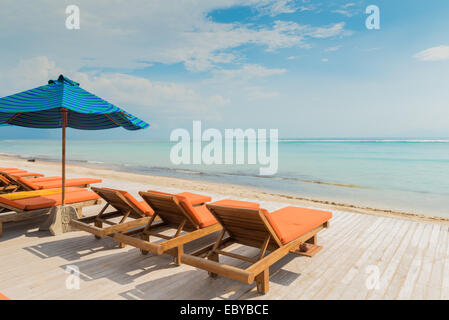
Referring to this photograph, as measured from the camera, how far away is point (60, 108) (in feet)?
12.5

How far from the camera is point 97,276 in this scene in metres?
2.86

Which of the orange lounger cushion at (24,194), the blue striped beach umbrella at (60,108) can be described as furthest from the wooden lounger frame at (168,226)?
the orange lounger cushion at (24,194)

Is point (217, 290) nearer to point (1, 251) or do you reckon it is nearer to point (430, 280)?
point (430, 280)

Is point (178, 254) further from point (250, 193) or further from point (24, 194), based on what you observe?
point (250, 193)

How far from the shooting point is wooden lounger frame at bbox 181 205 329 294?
236 centimetres

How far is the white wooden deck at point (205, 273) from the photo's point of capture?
257 centimetres

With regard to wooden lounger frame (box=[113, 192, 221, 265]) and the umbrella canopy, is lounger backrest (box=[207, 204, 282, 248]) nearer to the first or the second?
wooden lounger frame (box=[113, 192, 221, 265])

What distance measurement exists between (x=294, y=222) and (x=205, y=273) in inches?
51.9

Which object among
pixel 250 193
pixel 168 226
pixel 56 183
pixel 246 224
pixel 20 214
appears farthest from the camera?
pixel 250 193

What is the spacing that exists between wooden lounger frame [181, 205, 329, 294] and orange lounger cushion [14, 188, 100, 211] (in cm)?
296

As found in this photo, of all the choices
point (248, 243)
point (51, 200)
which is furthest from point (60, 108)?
point (248, 243)

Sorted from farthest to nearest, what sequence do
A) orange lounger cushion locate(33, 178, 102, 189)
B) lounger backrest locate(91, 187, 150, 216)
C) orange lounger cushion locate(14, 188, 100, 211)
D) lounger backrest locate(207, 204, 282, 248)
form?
orange lounger cushion locate(33, 178, 102, 189) < orange lounger cushion locate(14, 188, 100, 211) < lounger backrest locate(91, 187, 150, 216) < lounger backrest locate(207, 204, 282, 248)

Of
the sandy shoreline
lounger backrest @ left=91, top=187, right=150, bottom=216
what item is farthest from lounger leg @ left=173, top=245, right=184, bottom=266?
the sandy shoreline
